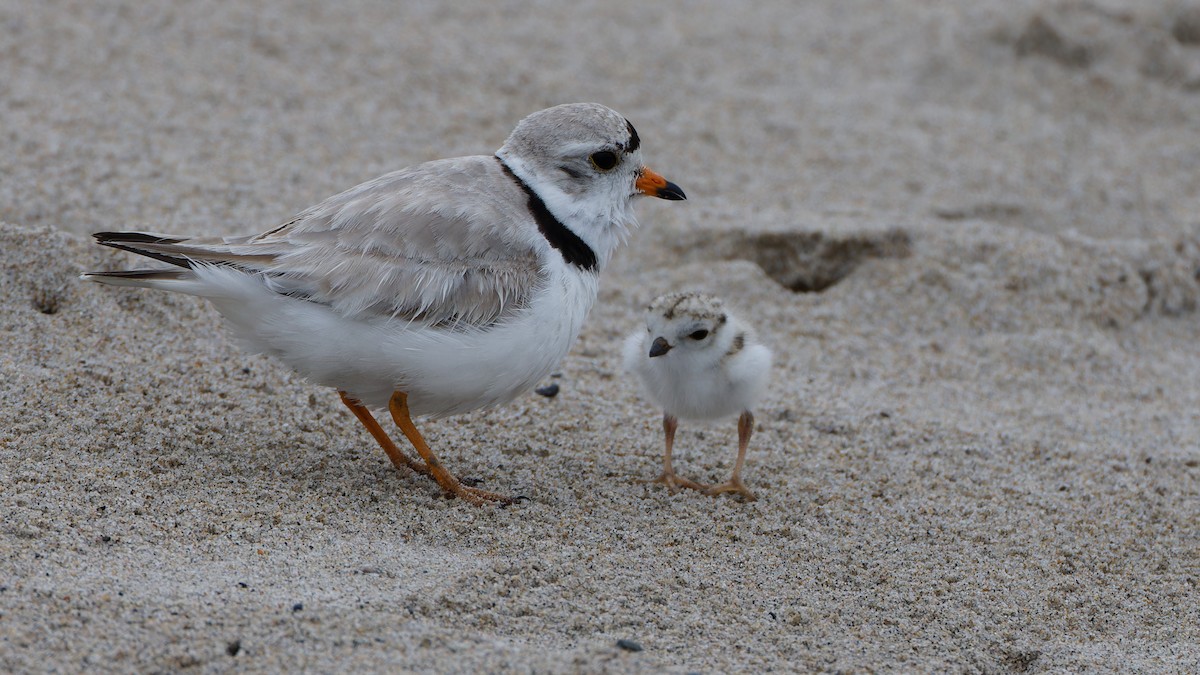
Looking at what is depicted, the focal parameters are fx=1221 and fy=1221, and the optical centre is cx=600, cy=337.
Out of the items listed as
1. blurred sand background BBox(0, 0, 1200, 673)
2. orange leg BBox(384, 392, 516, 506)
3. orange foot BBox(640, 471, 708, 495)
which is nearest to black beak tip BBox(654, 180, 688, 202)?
blurred sand background BBox(0, 0, 1200, 673)

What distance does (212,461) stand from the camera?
3.83 meters

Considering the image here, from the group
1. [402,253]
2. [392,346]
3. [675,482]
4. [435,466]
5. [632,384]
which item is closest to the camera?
[392,346]

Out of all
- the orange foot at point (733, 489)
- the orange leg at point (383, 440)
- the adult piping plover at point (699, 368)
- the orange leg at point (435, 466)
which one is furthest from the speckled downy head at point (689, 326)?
the orange leg at point (383, 440)

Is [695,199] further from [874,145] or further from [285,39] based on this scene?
[285,39]

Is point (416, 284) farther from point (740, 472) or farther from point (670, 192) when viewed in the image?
point (740, 472)

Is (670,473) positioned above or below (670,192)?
below

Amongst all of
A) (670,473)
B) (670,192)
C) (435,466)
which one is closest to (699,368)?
(670,473)

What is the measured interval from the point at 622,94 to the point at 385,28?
147cm

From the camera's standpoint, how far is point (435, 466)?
3902 millimetres

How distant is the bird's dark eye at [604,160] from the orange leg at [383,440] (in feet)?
3.75

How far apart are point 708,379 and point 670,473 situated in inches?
13.7

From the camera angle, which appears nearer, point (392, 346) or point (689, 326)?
point (392, 346)

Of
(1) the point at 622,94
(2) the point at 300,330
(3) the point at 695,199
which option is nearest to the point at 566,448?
(2) the point at 300,330

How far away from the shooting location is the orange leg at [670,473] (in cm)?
416
